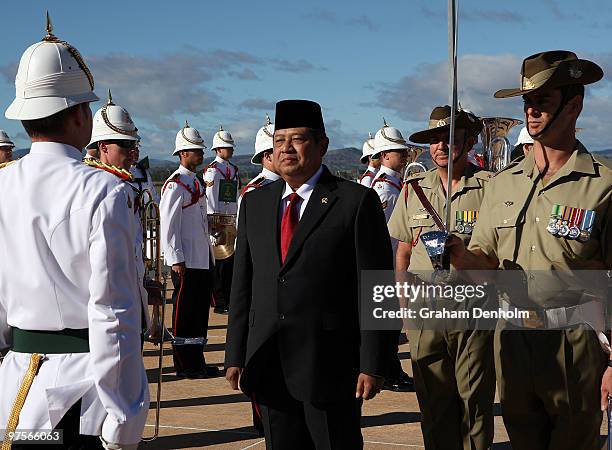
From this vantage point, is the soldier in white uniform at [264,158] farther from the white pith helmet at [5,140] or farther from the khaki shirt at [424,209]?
the white pith helmet at [5,140]

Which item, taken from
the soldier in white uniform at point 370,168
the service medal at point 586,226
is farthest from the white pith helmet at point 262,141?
the service medal at point 586,226

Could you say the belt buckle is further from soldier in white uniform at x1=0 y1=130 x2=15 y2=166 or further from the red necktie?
soldier in white uniform at x1=0 y1=130 x2=15 y2=166

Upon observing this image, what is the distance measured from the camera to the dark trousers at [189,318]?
30.8 ft

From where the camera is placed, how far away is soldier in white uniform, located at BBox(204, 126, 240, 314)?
14.4 metres

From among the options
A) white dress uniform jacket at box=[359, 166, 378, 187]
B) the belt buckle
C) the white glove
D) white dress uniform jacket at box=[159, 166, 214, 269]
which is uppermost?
white dress uniform jacket at box=[359, 166, 378, 187]

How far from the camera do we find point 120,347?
A: 3.24 metres

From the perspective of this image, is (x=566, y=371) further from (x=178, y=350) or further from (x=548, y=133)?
(x=178, y=350)

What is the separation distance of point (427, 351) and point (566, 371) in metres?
1.47

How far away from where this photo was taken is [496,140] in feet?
30.0

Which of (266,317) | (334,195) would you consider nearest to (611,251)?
(334,195)

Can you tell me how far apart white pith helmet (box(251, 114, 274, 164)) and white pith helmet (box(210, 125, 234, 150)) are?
550 cm

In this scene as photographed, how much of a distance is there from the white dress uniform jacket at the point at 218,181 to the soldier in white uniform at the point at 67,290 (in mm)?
11380

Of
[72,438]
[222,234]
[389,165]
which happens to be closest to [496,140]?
[389,165]

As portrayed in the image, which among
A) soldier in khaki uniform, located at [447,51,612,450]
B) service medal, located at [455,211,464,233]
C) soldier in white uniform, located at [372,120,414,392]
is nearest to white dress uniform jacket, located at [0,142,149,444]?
soldier in khaki uniform, located at [447,51,612,450]
